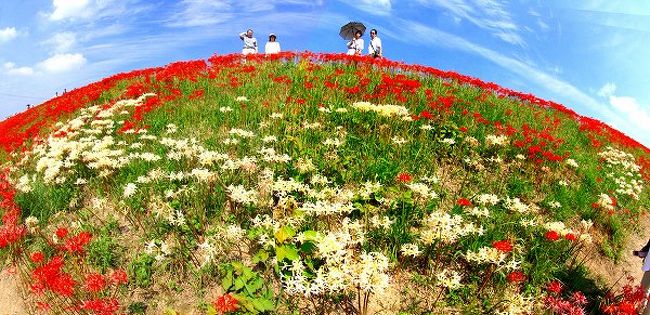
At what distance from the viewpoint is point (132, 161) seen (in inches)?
297

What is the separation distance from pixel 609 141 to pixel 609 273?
28.6 ft

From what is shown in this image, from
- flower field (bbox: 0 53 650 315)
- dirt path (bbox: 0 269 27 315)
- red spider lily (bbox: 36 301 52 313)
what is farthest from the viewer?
dirt path (bbox: 0 269 27 315)

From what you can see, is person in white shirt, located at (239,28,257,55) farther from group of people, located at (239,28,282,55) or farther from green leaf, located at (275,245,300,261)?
green leaf, located at (275,245,300,261)

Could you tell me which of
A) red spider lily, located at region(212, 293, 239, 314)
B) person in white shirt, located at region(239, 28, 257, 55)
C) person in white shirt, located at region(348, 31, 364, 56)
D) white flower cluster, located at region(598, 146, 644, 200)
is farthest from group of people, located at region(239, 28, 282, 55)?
red spider lily, located at region(212, 293, 239, 314)

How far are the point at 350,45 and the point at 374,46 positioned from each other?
153 centimetres

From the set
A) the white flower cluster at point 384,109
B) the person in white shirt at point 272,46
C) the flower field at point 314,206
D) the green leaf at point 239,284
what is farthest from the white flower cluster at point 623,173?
the person in white shirt at point 272,46

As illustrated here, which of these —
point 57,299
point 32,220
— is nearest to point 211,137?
point 32,220

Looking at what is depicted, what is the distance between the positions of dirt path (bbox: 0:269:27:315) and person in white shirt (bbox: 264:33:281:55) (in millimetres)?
14486

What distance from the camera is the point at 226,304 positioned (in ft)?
11.5

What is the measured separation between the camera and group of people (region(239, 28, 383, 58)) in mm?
17719

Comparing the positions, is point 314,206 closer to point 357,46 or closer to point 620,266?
point 620,266

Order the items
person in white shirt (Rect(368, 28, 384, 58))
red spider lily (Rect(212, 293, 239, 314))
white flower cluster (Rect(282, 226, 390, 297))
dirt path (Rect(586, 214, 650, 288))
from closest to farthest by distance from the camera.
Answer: white flower cluster (Rect(282, 226, 390, 297)) < red spider lily (Rect(212, 293, 239, 314)) < dirt path (Rect(586, 214, 650, 288)) < person in white shirt (Rect(368, 28, 384, 58))

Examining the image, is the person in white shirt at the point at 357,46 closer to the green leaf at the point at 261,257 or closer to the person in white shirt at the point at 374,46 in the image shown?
the person in white shirt at the point at 374,46

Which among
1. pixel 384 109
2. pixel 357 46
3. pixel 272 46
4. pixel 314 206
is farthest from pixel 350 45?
pixel 314 206
